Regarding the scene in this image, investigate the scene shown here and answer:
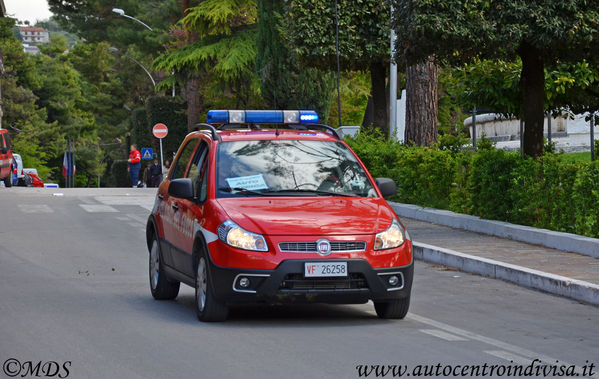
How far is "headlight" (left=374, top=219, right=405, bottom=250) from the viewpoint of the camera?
1006cm

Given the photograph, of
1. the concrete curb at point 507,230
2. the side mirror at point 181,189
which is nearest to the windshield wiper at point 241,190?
the side mirror at point 181,189

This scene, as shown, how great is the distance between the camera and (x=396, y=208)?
74.5 ft

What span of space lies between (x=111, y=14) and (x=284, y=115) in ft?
267

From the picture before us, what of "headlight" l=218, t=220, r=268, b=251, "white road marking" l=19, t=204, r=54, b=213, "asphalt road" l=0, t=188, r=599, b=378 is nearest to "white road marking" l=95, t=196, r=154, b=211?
"white road marking" l=19, t=204, r=54, b=213

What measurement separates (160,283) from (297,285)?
2547 millimetres

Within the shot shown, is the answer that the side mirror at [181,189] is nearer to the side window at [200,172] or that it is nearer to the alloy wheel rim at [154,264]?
the side window at [200,172]

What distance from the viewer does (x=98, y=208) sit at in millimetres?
26812

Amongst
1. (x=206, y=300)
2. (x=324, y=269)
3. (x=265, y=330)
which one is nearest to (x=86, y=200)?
(x=206, y=300)

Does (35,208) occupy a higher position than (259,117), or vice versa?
(259,117)

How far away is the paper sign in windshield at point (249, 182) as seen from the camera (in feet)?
35.3

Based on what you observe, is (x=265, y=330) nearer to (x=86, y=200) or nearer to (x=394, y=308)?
(x=394, y=308)

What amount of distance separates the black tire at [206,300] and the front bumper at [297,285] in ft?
0.39

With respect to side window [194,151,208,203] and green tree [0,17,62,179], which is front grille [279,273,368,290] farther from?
green tree [0,17,62,179]

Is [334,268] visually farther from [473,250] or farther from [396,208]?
[396,208]
